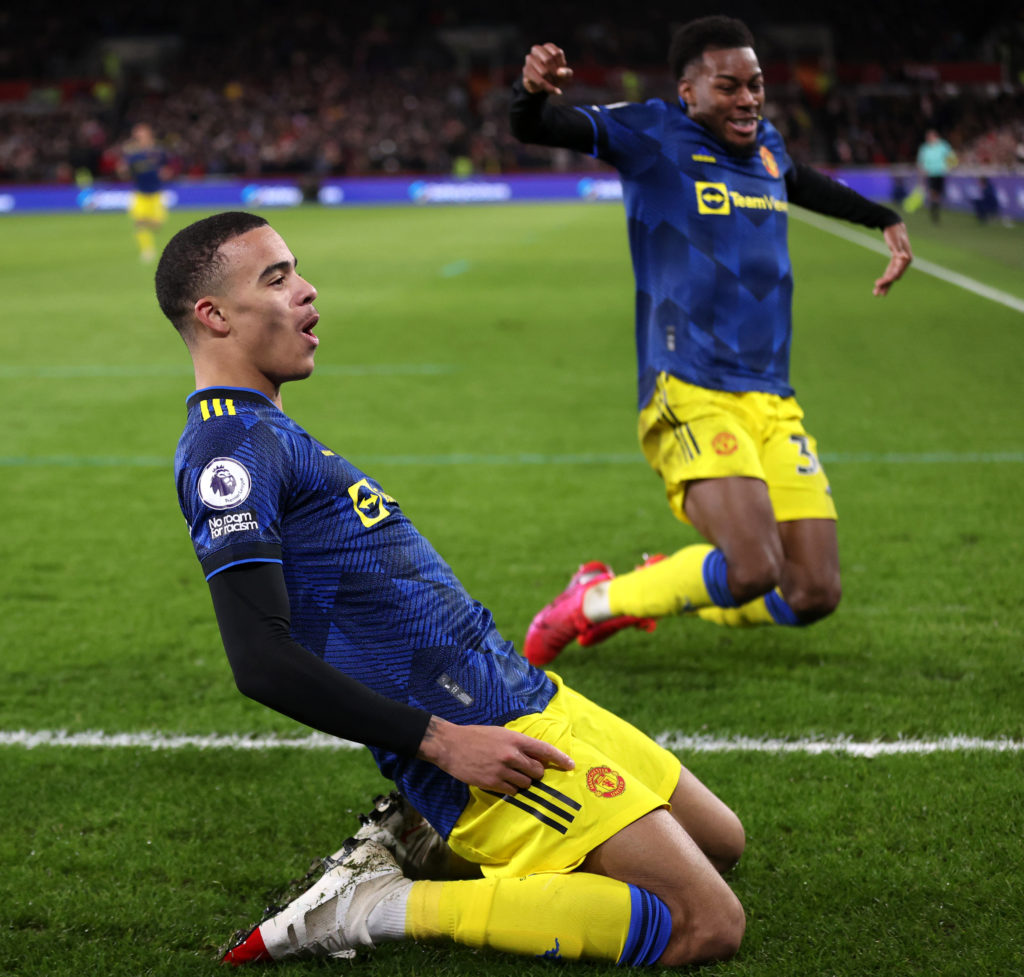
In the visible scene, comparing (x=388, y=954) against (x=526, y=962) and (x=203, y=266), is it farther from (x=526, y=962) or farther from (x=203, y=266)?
(x=203, y=266)

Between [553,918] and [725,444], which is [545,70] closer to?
[725,444]

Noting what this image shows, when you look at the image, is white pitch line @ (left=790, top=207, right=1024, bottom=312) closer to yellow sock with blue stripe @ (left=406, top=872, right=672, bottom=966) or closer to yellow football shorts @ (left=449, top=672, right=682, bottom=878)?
yellow football shorts @ (left=449, top=672, right=682, bottom=878)

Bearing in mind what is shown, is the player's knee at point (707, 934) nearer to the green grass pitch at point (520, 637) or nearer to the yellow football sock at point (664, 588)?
the green grass pitch at point (520, 637)

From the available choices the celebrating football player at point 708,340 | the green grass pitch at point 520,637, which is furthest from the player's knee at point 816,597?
the green grass pitch at point 520,637

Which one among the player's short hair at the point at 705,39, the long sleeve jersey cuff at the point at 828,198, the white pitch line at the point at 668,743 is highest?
the player's short hair at the point at 705,39

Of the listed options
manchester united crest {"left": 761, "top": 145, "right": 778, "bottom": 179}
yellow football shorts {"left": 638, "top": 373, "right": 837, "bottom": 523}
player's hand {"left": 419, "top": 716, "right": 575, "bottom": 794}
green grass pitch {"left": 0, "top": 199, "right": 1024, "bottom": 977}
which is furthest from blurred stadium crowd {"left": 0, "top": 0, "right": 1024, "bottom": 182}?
player's hand {"left": 419, "top": 716, "right": 575, "bottom": 794}

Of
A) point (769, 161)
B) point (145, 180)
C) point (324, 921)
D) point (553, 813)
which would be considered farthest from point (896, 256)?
point (145, 180)

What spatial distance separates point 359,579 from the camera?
249 centimetres

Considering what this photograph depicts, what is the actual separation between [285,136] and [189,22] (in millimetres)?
11477

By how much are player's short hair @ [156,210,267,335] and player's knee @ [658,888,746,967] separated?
5.18 ft

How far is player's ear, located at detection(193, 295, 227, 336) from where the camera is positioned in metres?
2.46

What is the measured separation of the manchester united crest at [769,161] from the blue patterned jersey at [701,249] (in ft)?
0.20

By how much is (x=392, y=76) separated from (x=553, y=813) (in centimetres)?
5041

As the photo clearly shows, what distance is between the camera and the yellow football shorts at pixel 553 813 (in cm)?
252
